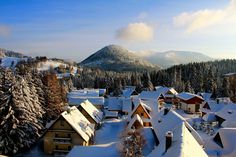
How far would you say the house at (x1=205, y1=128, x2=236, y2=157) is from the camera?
36444 mm

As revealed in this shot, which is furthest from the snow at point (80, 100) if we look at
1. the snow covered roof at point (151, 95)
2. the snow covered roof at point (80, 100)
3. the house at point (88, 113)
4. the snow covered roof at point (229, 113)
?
the snow covered roof at point (229, 113)

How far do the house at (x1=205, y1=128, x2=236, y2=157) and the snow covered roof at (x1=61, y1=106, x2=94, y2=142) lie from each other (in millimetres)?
18582

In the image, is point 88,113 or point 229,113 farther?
point 88,113

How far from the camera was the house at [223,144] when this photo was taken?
120 ft

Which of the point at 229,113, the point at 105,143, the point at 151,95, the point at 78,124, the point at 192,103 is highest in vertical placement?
the point at 229,113

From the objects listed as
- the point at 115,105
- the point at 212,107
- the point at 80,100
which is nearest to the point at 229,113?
the point at 212,107

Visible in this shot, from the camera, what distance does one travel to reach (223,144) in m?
37.9

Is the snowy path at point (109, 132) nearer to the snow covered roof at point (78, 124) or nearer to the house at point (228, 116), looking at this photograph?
the snow covered roof at point (78, 124)

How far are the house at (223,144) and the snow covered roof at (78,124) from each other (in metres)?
18.6

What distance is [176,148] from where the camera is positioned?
23719 millimetres

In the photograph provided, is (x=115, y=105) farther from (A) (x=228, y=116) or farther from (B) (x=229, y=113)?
(A) (x=228, y=116)

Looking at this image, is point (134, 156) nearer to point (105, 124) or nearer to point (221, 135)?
point (221, 135)

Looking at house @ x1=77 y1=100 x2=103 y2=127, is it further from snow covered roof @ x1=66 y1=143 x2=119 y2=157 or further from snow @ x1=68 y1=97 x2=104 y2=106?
snow @ x1=68 y1=97 x2=104 y2=106

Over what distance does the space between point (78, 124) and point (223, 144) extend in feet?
73.6
